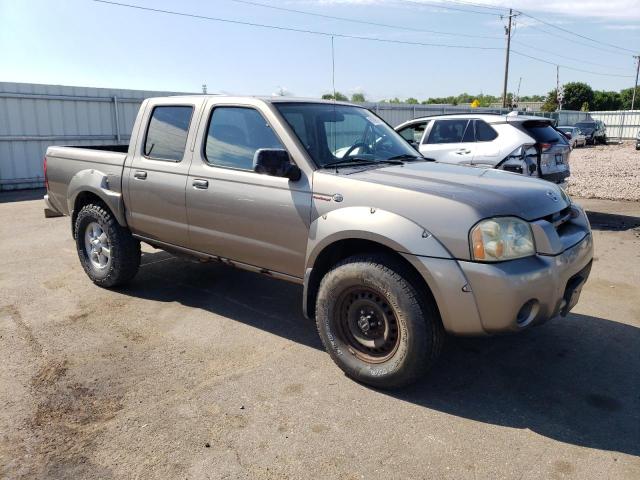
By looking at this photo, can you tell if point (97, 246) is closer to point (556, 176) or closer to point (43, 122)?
point (556, 176)

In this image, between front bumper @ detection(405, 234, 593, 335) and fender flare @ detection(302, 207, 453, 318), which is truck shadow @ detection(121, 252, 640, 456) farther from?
fender flare @ detection(302, 207, 453, 318)

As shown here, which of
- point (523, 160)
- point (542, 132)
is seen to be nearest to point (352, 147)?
point (523, 160)

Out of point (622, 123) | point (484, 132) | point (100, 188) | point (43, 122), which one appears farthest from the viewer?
point (622, 123)

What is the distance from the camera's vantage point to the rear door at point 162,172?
15.4ft

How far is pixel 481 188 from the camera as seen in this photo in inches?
137

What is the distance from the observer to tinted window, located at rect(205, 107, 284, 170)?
4.18 meters

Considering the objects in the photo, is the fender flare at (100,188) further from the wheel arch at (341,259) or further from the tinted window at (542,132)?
the tinted window at (542,132)

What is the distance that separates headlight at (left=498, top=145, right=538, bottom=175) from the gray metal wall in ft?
38.2

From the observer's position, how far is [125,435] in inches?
122

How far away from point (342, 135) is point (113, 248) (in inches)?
103

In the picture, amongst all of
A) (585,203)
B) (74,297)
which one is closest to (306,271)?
(74,297)

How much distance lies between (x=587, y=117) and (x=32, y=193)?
160ft

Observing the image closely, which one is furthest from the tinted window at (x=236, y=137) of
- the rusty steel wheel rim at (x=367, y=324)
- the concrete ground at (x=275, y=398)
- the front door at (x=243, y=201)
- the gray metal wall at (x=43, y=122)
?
the gray metal wall at (x=43, y=122)

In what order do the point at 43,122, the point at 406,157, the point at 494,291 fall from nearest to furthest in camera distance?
1. the point at 494,291
2. the point at 406,157
3. the point at 43,122
